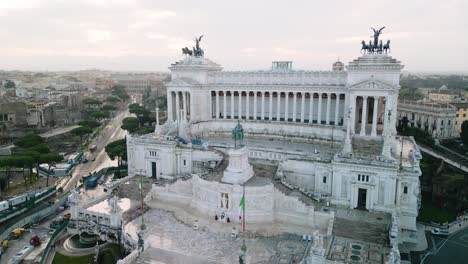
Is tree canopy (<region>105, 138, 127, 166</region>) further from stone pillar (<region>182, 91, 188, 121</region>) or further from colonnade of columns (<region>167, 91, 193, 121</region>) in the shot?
stone pillar (<region>182, 91, 188, 121</region>)

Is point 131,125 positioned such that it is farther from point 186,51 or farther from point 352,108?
point 352,108

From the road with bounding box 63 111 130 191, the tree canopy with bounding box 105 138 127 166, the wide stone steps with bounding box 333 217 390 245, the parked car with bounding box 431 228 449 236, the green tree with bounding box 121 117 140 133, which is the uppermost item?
the green tree with bounding box 121 117 140 133

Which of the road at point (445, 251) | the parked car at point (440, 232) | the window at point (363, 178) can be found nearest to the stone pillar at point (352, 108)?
the window at point (363, 178)

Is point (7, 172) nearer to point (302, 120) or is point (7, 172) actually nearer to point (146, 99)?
point (302, 120)

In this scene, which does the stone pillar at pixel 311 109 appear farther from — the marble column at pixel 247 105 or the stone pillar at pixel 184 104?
the stone pillar at pixel 184 104

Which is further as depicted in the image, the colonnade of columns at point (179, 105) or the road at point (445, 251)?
the colonnade of columns at point (179, 105)

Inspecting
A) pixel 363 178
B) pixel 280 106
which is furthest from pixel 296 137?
pixel 363 178

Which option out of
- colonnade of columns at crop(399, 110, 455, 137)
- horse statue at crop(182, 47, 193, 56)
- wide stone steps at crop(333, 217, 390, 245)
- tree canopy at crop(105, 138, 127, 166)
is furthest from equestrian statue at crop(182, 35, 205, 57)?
colonnade of columns at crop(399, 110, 455, 137)
